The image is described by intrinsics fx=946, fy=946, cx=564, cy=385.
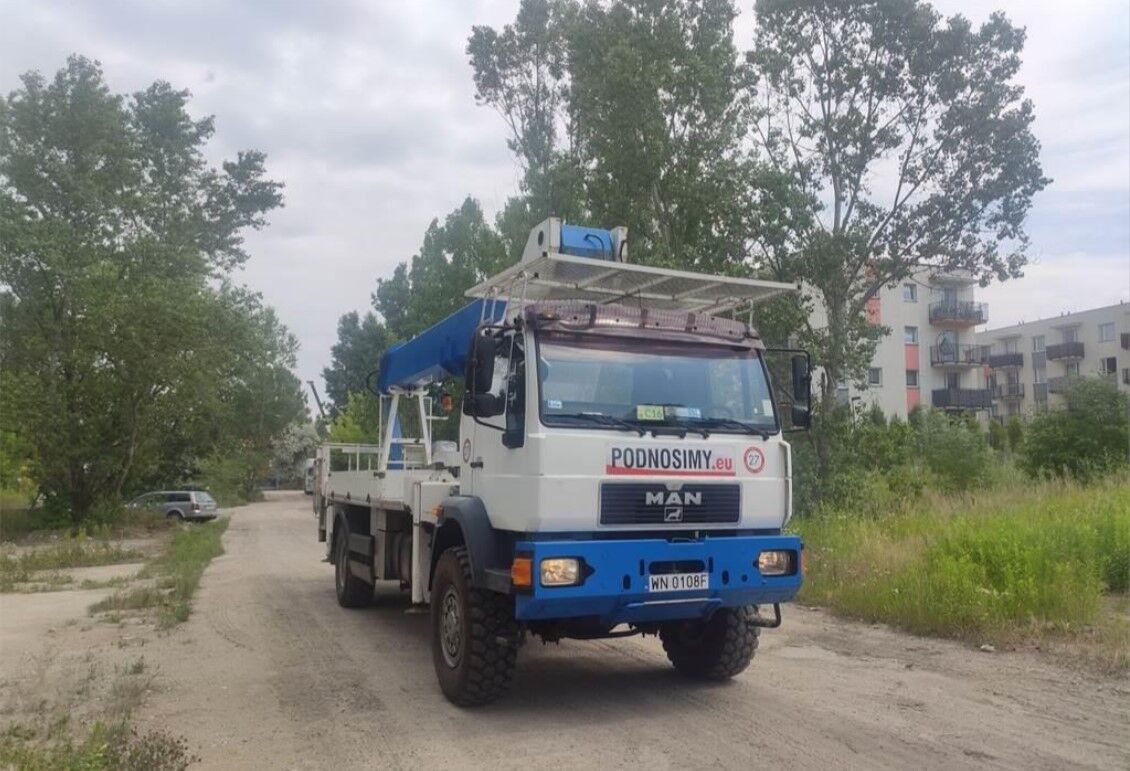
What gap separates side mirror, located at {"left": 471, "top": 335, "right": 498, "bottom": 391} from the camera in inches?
256

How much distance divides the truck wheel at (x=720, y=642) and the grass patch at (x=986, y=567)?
2869mm

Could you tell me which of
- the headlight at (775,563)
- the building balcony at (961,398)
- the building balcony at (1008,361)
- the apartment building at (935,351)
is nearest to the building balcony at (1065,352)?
the building balcony at (1008,361)

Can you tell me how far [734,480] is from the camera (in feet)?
22.0

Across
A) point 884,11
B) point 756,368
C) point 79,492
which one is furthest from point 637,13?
point 79,492

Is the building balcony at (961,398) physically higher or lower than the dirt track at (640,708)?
higher

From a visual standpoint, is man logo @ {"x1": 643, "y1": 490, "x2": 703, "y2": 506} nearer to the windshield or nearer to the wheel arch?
the windshield

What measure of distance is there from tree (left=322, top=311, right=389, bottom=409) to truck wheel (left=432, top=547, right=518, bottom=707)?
55.7m

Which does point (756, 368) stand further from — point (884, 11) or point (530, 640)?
point (884, 11)

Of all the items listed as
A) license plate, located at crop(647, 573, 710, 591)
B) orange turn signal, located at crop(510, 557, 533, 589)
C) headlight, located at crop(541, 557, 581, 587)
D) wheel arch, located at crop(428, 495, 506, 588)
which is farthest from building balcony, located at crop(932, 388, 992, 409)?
orange turn signal, located at crop(510, 557, 533, 589)

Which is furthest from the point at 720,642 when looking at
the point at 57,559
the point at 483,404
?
the point at 57,559

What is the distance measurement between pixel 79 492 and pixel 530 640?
2409cm

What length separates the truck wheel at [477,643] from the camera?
6504mm

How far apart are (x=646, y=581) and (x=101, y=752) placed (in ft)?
10.9

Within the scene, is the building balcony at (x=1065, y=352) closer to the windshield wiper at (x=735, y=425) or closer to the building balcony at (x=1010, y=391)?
the building balcony at (x=1010, y=391)
